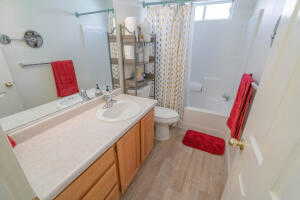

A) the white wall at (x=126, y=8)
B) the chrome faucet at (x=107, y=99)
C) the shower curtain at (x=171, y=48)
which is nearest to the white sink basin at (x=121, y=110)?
the chrome faucet at (x=107, y=99)

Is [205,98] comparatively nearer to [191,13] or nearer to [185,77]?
[185,77]

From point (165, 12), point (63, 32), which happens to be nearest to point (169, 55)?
point (165, 12)

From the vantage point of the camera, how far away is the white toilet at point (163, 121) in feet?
6.60

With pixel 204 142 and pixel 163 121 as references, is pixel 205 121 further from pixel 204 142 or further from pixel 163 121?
pixel 163 121

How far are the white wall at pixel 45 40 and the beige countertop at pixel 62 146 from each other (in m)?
0.24

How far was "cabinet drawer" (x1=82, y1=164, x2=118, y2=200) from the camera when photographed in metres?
0.91

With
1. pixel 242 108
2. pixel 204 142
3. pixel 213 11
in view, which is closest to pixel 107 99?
pixel 242 108

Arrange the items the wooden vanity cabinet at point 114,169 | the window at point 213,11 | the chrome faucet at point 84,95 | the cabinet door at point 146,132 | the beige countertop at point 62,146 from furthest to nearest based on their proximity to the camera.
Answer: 1. the window at point 213,11
2. the cabinet door at point 146,132
3. the chrome faucet at point 84,95
4. the wooden vanity cabinet at point 114,169
5. the beige countertop at point 62,146

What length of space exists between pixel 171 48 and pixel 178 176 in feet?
5.77

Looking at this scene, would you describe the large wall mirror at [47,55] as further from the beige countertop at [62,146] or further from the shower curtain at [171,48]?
the shower curtain at [171,48]

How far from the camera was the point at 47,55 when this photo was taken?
3.36ft

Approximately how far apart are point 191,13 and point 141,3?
0.77 metres

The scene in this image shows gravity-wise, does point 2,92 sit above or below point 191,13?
below

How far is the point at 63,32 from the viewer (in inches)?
43.3
